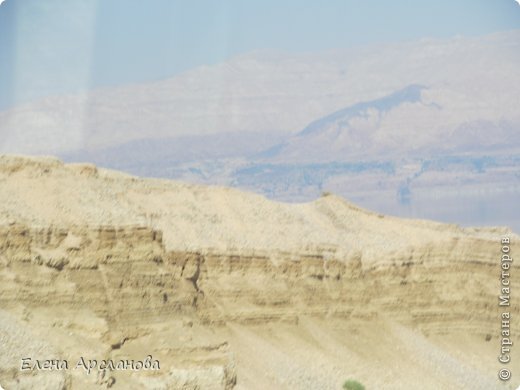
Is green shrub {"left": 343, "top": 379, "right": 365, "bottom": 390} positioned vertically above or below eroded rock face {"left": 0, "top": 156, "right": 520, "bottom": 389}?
below

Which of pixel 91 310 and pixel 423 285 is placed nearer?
pixel 91 310

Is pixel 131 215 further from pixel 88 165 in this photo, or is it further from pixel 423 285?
pixel 423 285

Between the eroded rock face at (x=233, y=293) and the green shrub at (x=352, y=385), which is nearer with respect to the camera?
the eroded rock face at (x=233, y=293)

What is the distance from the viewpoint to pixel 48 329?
184 ft

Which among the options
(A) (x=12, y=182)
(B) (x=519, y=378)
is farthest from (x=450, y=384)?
(A) (x=12, y=182)

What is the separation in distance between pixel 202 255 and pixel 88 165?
19.9ft

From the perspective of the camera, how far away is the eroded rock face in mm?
57906

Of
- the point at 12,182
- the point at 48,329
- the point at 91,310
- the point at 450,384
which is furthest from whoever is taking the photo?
the point at 450,384

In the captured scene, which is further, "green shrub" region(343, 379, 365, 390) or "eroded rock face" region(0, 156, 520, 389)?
"green shrub" region(343, 379, 365, 390)

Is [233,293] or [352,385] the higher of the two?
[233,293]

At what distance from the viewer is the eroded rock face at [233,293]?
5791 cm

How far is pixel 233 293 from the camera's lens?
75.8 meters

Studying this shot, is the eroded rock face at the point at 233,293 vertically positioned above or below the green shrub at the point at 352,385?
above

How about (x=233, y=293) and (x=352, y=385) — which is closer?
(x=352, y=385)
